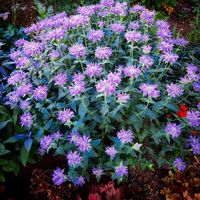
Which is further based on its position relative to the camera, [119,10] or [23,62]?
[119,10]

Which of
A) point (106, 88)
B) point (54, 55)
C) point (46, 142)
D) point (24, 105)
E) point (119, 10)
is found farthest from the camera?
Result: point (119, 10)

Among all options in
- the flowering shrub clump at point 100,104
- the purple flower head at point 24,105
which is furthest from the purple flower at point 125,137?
the purple flower head at point 24,105

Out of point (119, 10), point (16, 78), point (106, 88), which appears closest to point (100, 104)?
point (106, 88)

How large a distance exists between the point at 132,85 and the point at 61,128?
0.64 m

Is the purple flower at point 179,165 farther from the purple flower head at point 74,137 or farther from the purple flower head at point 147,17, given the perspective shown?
the purple flower head at point 147,17

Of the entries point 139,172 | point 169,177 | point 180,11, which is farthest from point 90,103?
point 180,11

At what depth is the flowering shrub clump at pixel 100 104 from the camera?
2.44 metres

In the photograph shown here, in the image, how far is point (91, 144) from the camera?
251cm

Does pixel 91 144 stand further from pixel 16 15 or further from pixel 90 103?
pixel 16 15

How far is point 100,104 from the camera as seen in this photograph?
2.59m

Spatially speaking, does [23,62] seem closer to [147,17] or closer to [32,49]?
[32,49]

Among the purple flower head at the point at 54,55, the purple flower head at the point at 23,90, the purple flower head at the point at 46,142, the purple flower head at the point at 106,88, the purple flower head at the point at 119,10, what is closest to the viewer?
the purple flower head at the point at 106,88

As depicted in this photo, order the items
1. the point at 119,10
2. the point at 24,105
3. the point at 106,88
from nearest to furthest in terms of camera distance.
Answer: the point at 106,88
the point at 24,105
the point at 119,10

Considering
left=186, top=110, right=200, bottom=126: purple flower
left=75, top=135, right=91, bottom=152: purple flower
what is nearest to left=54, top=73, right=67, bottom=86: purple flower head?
left=75, top=135, right=91, bottom=152: purple flower
